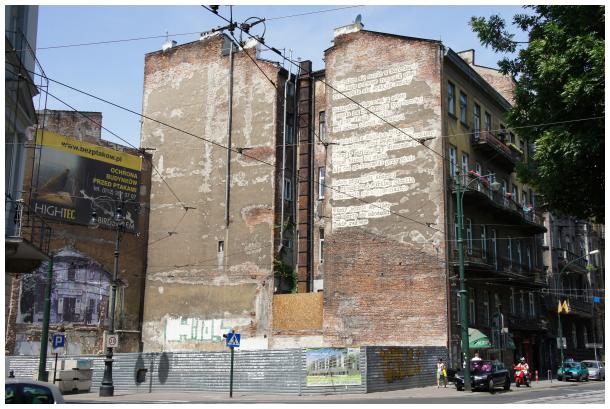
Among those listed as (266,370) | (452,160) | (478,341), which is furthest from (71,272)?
(478,341)

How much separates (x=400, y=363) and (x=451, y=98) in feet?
45.5

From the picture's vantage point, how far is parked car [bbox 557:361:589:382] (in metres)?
37.8

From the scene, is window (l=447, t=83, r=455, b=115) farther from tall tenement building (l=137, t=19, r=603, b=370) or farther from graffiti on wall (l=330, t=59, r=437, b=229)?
graffiti on wall (l=330, t=59, r=437, b=229)

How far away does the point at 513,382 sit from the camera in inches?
1403

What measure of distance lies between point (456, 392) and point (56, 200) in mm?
21591

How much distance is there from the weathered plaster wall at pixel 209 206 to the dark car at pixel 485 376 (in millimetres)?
11658

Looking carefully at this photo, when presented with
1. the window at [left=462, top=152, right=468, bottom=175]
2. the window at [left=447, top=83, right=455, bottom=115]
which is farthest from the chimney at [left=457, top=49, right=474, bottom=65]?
the window at [left=462, top=152, right=468, bottom=175]

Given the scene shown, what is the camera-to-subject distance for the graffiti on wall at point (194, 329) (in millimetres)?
37531

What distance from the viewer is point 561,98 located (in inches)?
727

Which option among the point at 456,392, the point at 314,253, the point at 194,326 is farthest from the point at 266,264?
the point at 456,392

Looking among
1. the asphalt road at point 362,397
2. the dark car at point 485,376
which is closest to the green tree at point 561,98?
the asphalt road at point 362,397

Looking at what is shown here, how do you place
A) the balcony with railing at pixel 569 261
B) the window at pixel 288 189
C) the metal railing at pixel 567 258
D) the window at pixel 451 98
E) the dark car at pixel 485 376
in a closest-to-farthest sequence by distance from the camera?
1. the dark car at pixel 485 376
2. the window at pixel 451 98
3. the window at pixel 288 189
4. the balcony with railing at pixel 569 261
5. the metal railing at pixel 567 258

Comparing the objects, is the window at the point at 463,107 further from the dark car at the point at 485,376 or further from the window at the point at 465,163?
the dark car at the point at 485,376

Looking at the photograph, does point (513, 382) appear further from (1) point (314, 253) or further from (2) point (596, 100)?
(2) point (596, 100)
